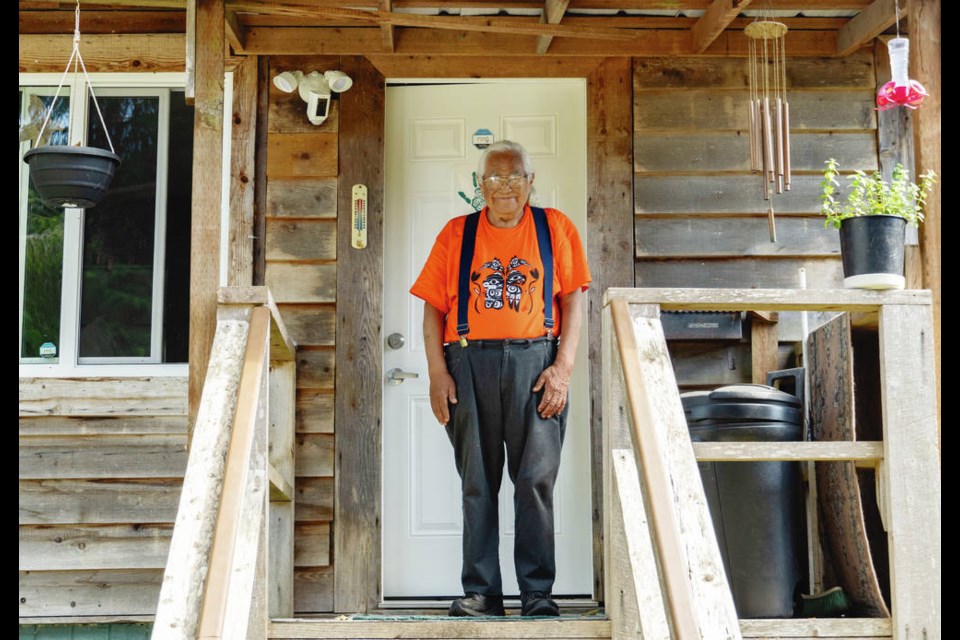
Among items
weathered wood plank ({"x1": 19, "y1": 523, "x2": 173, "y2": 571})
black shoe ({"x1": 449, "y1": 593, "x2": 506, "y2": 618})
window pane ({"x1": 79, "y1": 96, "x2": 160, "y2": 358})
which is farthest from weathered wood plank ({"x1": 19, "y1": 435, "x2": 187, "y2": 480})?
black shoe ({"x1": 449, "y1": 593, "x2": 506, "y2": 618})

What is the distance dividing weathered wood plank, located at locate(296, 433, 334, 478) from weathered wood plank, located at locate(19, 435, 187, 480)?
1.76 ft

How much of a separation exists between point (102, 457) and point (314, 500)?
98 cm

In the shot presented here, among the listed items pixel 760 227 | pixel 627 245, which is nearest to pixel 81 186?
pixel 627 245

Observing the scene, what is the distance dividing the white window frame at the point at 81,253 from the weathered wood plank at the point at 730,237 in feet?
7.12

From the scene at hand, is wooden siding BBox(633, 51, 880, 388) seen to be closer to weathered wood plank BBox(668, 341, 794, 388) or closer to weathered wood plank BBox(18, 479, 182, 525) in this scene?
weathered wood plank BBox(668, 341, 794, 388)

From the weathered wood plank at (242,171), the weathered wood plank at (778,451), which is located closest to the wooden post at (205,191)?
the weathered wood plank at (242,171)

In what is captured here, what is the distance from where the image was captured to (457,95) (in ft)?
18.0

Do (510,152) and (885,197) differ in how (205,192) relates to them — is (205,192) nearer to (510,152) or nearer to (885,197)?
(510,152)

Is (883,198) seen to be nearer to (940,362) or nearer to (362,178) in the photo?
(940,362)

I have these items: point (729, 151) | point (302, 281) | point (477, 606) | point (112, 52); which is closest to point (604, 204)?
point (729, 151)

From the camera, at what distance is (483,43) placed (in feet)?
17.3

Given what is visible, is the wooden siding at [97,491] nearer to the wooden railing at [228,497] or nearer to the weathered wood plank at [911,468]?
the wooden railing at [228,497]

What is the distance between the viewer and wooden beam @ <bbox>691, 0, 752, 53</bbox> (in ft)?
15.3
